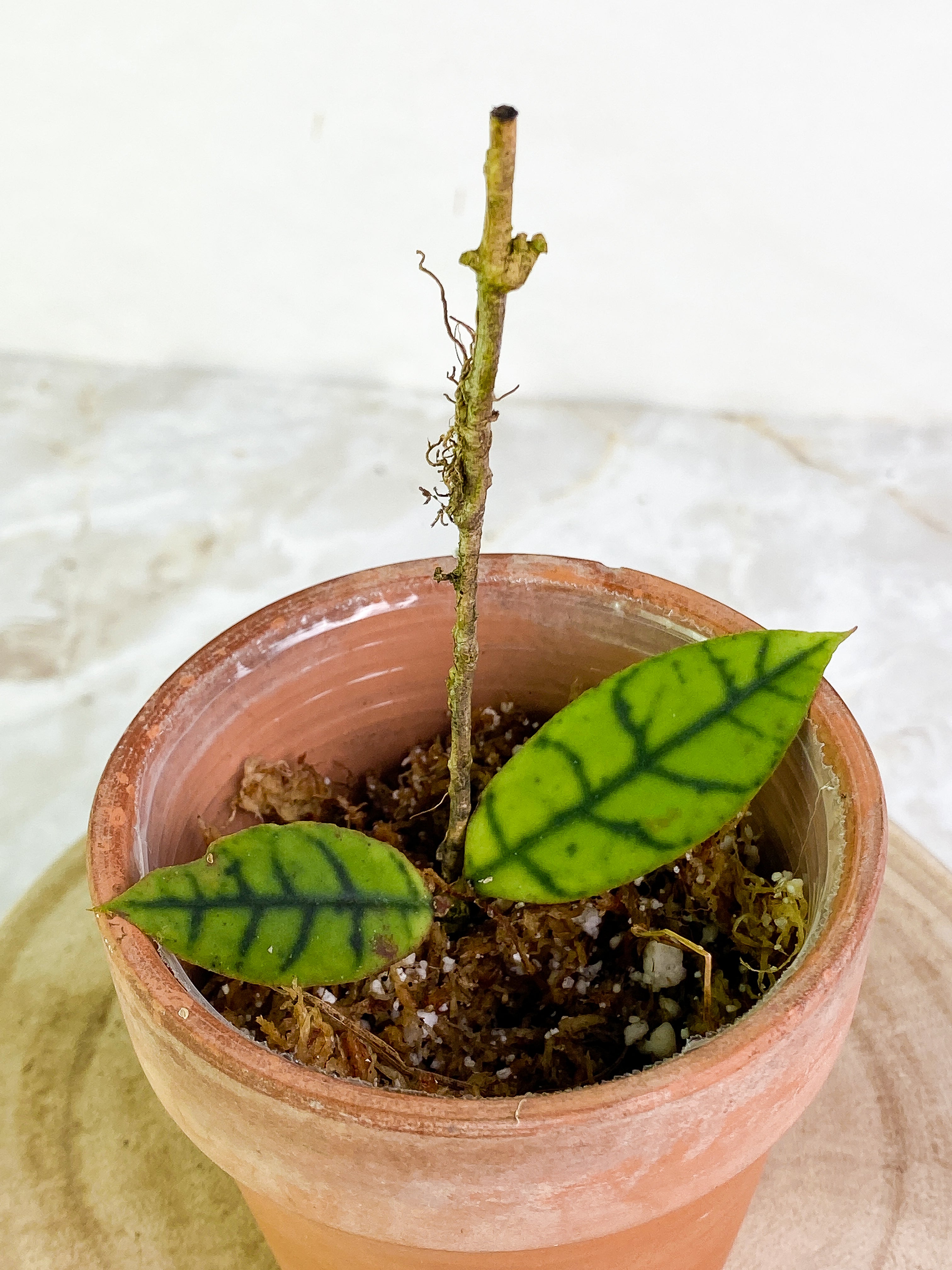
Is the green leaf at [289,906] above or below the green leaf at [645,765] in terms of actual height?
below

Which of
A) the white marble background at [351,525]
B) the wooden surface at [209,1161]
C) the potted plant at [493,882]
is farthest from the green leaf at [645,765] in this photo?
the white marble background at [351,525]

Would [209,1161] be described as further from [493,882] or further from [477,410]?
[477,410]

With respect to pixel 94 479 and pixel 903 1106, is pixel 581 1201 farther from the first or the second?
pixel 94 479

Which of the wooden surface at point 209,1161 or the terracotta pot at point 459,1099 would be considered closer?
the terracotta pot at point 459,1099

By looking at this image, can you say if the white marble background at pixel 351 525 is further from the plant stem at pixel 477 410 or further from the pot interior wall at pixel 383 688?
the plant stem at pixel 477 410

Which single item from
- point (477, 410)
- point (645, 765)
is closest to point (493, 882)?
point (645, 765)

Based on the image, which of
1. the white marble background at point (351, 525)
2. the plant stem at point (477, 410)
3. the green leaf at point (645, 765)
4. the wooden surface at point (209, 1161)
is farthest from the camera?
the white marble background at point (351, 525)

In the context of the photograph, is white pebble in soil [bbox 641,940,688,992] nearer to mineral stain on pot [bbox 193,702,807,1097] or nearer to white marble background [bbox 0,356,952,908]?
mineral stain on pot [bbox 193,702,807,1097]
